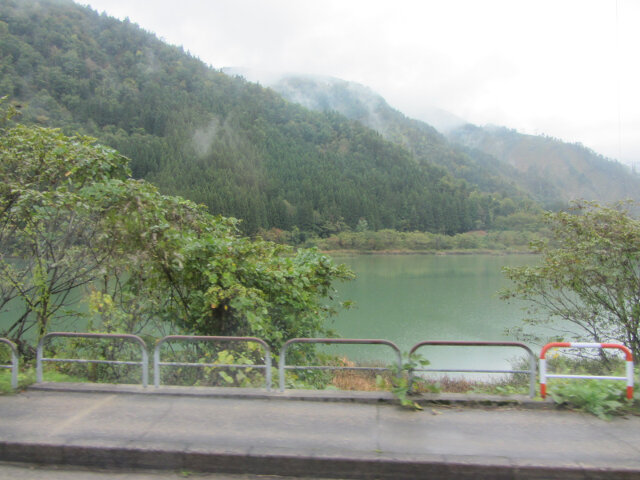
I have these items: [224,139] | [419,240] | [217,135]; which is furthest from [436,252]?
[217,135]

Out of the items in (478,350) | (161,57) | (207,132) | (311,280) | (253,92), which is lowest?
(478,350)

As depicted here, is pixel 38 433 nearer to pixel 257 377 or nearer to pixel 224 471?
pixel 224 471

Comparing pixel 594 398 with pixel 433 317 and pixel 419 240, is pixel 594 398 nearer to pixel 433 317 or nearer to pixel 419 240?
pixel 433 317

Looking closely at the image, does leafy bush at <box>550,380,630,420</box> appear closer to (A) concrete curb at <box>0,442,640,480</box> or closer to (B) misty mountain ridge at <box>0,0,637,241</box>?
(A) concrete curb at <box>0,442,640,480</box>

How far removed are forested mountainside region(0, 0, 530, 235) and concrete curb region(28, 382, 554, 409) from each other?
170 feet

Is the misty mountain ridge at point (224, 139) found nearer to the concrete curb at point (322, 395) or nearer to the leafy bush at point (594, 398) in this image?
the concrete curb at point (322, 395)

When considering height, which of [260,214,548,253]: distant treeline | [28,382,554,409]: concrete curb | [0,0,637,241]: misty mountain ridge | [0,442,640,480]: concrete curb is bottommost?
[0,442,640,480]: concrete curb

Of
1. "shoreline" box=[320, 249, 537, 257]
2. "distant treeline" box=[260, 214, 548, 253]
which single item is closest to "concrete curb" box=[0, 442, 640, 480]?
"shoreline" box=[320, 249, 537, 257]

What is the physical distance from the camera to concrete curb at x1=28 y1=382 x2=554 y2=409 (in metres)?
4.70

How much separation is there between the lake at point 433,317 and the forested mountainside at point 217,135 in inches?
1429

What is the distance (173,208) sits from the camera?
8.30 meters

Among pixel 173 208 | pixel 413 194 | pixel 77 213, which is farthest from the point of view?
pixel 413 194

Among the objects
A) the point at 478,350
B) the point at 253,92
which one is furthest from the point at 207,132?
the point at 478,350

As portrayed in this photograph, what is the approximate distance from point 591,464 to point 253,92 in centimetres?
15706
